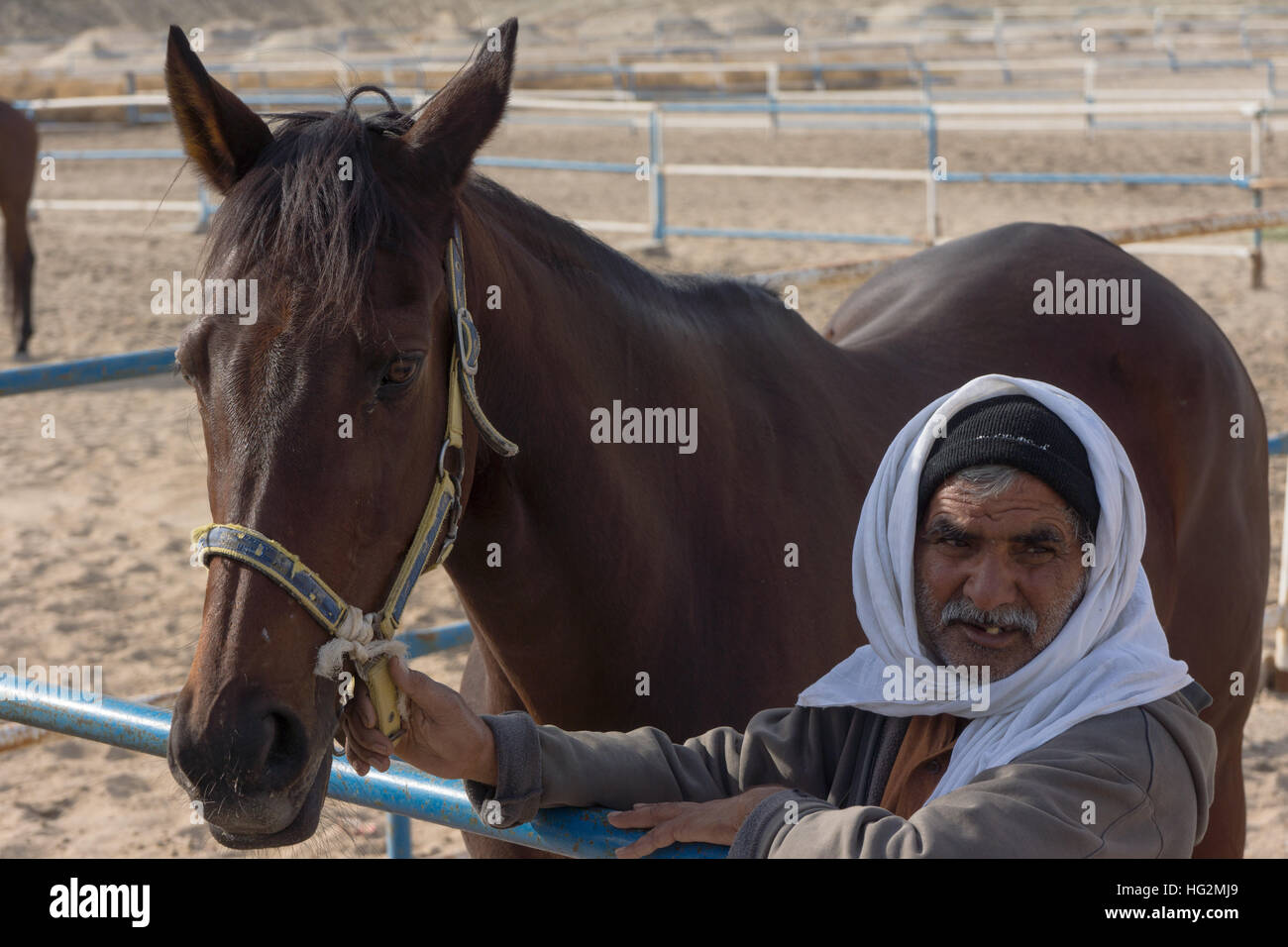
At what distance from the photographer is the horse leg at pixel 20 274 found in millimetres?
9359

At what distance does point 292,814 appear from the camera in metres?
1.48

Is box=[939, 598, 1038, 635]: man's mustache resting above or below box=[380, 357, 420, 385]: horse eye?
below

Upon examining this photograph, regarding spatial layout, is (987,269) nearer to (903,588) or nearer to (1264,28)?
(903,588)

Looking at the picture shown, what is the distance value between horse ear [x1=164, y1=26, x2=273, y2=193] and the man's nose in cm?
112

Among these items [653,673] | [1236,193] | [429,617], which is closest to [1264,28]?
[1236,193]

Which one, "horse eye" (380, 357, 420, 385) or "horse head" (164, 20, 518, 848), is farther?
"horse eye" (380, 357, 420, 385)

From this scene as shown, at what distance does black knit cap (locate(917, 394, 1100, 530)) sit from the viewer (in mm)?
1409

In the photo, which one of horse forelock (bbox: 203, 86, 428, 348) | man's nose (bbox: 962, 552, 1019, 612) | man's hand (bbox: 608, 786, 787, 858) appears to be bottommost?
man's hand (bbox: 608, 786, 787, 858)

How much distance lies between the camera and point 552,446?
1984 mm
